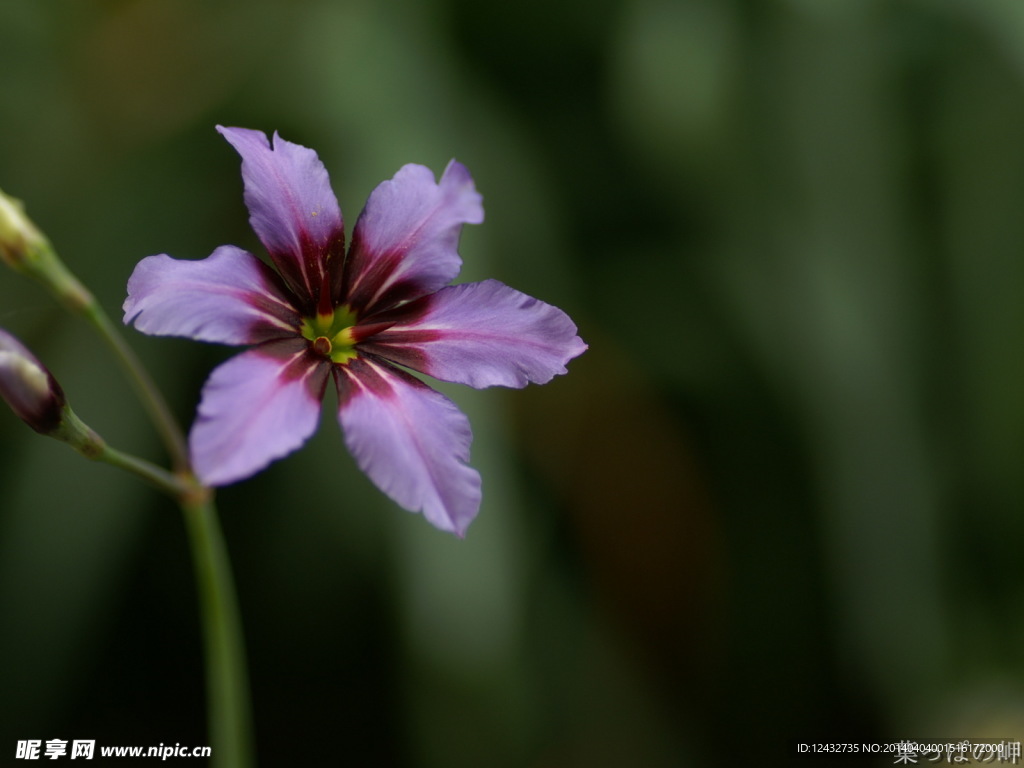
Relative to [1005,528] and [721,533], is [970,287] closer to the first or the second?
[1005,528]

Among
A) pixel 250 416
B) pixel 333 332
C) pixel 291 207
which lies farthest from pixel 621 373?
pixel 250 416

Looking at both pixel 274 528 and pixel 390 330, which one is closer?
pixel 390 330

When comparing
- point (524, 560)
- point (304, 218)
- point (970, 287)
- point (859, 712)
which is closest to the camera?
point (304, 218)

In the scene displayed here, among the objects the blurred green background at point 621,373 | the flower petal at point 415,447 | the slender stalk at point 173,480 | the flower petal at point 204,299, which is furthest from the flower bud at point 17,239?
the blurred green background at point 621,373

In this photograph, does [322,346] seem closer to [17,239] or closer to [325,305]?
[325,305]

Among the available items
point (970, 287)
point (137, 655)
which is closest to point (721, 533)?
point (970, 287)

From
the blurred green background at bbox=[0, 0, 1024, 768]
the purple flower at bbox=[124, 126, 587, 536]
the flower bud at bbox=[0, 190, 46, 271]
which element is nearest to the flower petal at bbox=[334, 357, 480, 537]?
the purple flower at bbox=[124, 126, 587, 536]

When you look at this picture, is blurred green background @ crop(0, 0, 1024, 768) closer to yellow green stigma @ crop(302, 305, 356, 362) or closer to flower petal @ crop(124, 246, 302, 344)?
yellow green stigma @ crop(302, 305, 356, 362)
